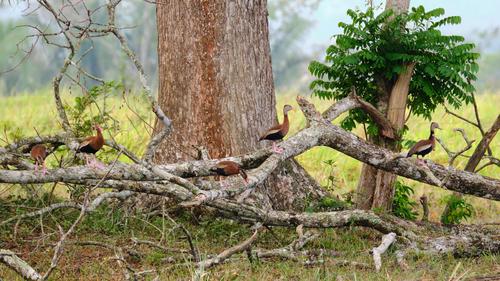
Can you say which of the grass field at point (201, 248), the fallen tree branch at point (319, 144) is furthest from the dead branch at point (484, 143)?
the grass field at point (201, 248)

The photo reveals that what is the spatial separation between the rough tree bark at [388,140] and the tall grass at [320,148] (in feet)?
2.26

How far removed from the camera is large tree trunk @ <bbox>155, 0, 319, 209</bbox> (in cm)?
906

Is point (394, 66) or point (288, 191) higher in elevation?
point (394, 66)

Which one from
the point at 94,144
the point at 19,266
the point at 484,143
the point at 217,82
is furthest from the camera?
the point at 484,143

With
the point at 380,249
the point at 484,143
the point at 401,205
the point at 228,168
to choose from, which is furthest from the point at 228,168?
the point at 484,143

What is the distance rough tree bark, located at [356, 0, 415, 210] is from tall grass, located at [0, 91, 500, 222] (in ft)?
2.26

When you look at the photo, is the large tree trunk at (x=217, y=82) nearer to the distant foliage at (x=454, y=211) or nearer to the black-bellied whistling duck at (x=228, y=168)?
the black-bellied whistling duck at (x=228, y=168)

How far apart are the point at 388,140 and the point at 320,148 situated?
4.41 metres

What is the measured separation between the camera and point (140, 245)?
806 centimetres

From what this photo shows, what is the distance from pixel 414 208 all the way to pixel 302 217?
13.3 feet

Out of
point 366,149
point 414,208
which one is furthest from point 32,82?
point 366,149

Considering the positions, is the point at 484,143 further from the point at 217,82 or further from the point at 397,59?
the point at 217,82

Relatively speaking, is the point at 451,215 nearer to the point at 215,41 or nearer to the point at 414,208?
the point at 414,208

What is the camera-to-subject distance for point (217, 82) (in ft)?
29.8
